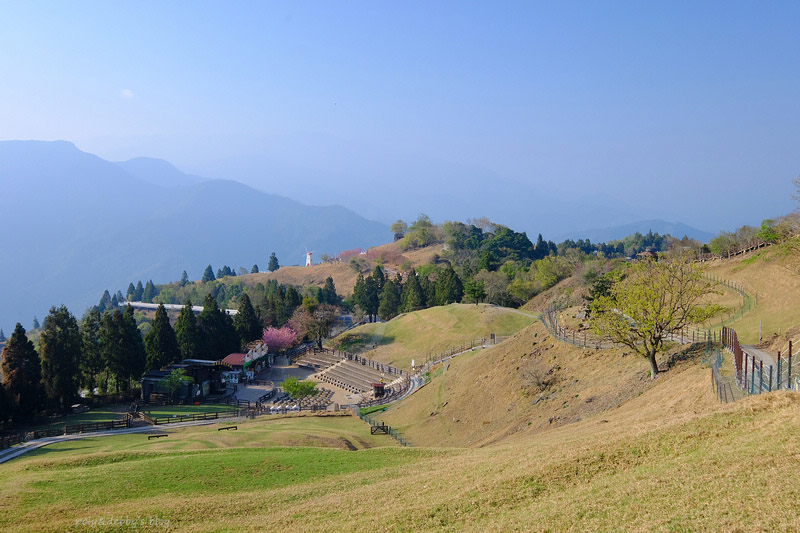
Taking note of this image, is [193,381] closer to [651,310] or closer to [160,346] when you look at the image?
[160,346]

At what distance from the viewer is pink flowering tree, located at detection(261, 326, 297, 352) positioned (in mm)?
75375

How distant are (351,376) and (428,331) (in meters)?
11.9

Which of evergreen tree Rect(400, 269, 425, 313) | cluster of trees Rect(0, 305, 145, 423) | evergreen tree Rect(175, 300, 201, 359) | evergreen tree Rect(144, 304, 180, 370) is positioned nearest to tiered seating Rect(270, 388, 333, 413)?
evergreen tree Rect(175, 300, 201, 359)

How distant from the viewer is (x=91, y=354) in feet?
176

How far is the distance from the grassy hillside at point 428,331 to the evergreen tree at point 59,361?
104 ft

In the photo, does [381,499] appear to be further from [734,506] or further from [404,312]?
[404,312]

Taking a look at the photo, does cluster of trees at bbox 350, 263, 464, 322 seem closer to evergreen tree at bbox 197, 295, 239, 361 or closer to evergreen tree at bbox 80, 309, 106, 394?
evergreen tree at bbox 197, 295, 239, 361

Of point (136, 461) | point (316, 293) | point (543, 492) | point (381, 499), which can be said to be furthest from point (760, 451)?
point (316, 293)

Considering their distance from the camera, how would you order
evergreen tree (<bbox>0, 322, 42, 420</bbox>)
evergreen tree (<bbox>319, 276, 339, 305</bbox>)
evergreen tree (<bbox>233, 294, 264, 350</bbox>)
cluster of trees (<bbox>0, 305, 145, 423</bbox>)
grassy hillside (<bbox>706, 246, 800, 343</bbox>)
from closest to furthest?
grassy hillside (<bbox>706, 246, 800, 343</bbox>), evergreen tree (<bbox>0, 322, 42, 420</bbox>), cluster of trees (<bbox>0, 305, 145, 423</bbox>), evergreen tree (<bbox>233, 294, 264, 350</bbox>), evergreen tree (<bbox>319, 276, 339, 305</bbox>)

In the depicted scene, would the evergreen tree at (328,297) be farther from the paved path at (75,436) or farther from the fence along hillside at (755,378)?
the fence along hillside at (755,378)

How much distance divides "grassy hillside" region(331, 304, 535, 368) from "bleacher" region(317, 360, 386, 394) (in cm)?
303

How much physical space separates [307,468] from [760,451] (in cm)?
1694

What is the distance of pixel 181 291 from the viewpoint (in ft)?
500

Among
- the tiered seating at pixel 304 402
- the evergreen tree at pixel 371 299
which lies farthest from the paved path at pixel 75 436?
the evergreen tree at pixel 371 299
